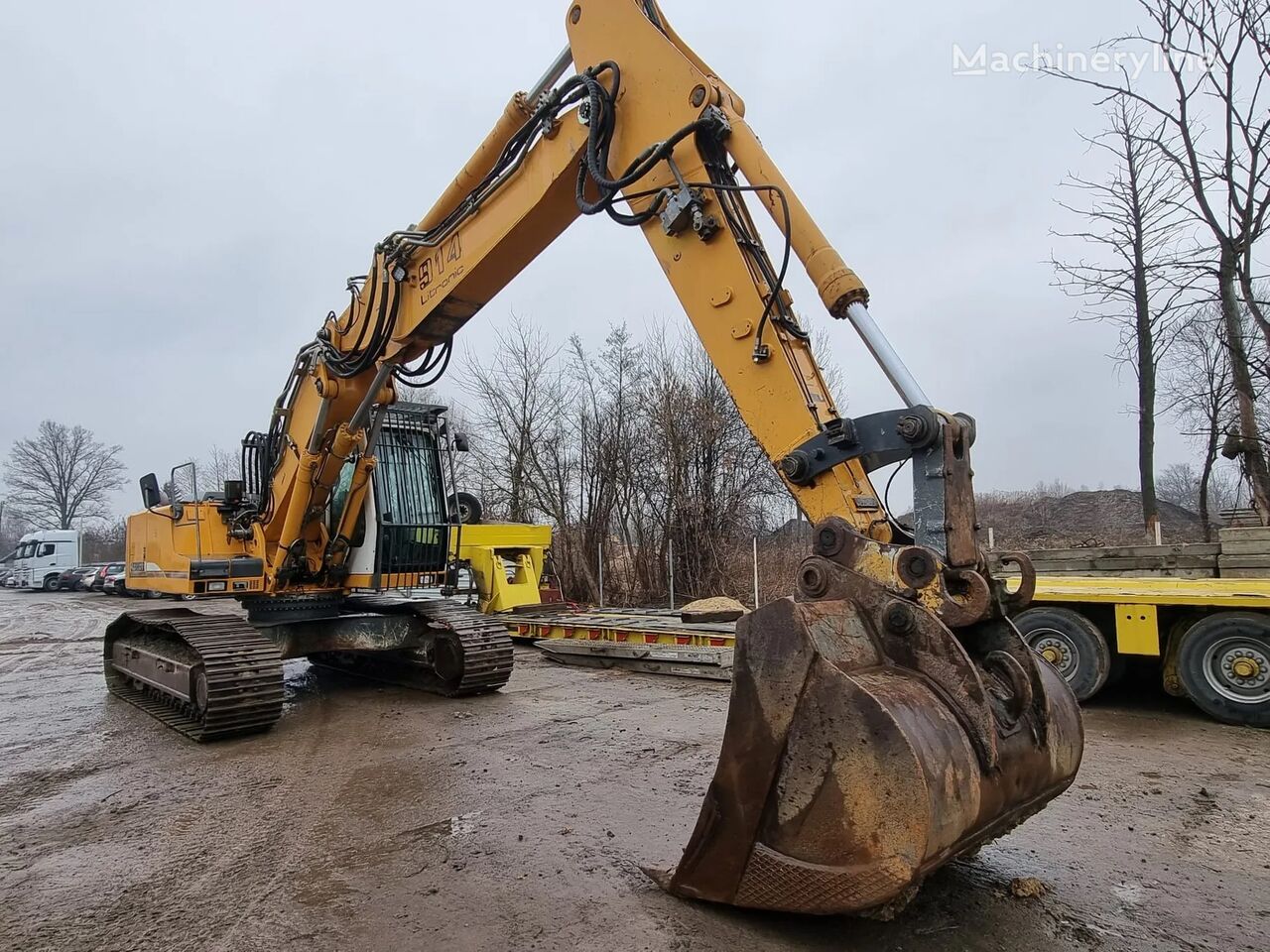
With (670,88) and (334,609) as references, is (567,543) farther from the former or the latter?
(670,88)

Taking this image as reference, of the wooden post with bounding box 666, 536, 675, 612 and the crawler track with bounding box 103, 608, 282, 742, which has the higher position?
the wooden post with bounding box 666, 536, 675, 612

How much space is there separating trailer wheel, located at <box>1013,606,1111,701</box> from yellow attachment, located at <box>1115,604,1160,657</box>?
0.23m

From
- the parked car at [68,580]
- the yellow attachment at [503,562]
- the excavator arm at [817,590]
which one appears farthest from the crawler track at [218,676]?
the parked car at [68,580]

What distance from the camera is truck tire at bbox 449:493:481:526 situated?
318 inches

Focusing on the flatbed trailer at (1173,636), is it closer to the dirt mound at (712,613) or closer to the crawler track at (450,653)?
the dirt mound at (712,613)

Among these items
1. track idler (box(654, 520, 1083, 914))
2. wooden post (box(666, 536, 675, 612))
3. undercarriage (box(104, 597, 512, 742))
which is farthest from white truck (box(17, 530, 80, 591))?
track idler (box(654, 520, 1083, 914))

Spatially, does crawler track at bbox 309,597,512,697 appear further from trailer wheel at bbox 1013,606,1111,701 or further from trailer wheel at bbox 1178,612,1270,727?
trailer wheel at bbox 1178,612,1270,727

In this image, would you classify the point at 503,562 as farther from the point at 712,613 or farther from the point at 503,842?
the point at 503,842

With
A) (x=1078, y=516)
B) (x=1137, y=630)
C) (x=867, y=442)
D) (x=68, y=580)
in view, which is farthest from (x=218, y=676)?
(x=1078, y=516)

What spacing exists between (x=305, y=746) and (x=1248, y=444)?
13128 mm

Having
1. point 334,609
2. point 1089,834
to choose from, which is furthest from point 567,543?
point 1089,834

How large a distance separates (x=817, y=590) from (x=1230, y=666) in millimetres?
5340

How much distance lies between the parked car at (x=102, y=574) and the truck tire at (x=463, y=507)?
86.4 ft

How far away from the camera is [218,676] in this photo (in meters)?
6.21
